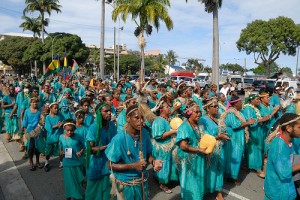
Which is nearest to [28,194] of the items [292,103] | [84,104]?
[84,104]

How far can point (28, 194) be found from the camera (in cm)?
546

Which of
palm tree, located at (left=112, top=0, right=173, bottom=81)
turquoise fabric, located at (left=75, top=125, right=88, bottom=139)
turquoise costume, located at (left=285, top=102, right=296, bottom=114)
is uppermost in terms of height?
palm tree, located at (left=112, top=0, right=173, bottom=81)

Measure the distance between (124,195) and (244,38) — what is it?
43930mm

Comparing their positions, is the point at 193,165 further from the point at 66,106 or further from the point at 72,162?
the point at 66,106

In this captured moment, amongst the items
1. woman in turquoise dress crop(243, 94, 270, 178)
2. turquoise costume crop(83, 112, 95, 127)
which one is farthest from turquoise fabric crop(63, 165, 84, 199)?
woman in turquoise dress crop(243, 94, 270, 178)

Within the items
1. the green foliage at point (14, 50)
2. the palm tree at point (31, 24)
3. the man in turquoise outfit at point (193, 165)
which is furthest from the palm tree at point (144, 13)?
the green foliage at point (14, 50)

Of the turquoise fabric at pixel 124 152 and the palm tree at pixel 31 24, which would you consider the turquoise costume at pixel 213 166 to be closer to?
the turquoise fabric at pixel 124 152

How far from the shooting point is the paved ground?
5332 mm

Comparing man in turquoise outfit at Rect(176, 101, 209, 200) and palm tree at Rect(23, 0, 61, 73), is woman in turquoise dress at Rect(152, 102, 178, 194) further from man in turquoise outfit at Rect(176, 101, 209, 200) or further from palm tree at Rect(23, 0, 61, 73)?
palm tree at Rect(23, 0, 61, 73)

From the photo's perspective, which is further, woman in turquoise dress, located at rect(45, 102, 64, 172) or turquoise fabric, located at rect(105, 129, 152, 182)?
woman in turquoise dress, located at rect(45, 102, 64, 172)

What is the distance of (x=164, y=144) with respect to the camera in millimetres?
5324

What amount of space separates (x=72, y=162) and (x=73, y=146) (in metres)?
0.27

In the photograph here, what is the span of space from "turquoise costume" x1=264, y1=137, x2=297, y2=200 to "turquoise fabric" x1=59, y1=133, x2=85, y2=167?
3.06 metres

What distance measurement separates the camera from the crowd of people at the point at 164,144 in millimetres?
3180
